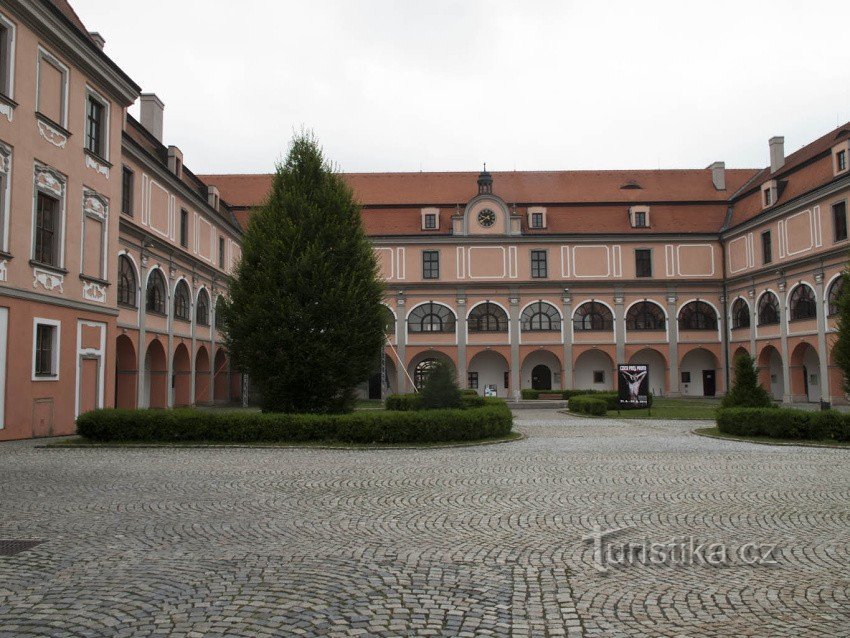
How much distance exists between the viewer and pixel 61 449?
15758mm

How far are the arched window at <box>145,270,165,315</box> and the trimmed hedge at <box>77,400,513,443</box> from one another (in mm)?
14040

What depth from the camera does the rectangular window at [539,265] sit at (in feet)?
157

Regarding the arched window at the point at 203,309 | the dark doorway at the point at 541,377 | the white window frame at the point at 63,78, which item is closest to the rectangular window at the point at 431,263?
the dark doorway at the point at 541,377

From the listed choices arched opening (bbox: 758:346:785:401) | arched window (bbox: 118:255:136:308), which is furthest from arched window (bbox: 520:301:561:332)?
arched window (bbox: 118:255:136:308)

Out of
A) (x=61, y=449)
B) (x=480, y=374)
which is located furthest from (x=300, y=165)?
(x=480, y=374)

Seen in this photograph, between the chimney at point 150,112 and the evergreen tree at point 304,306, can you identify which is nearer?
the evergreen tree at point 304,306

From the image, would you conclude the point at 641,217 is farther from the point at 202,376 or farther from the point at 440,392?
the point at 440,392

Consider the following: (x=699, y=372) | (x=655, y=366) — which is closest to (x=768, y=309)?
(x=699, y=372)

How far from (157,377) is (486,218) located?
79.9 feet

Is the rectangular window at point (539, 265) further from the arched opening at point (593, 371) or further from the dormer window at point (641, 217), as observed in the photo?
the dormer window at point (641, 217)

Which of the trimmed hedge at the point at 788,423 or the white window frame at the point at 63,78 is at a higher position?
the white window frame at the point at 63,78

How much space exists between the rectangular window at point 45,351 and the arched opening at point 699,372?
40.0 metres

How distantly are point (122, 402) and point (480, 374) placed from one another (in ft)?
86.2

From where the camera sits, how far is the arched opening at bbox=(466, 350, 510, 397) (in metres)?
49.2
